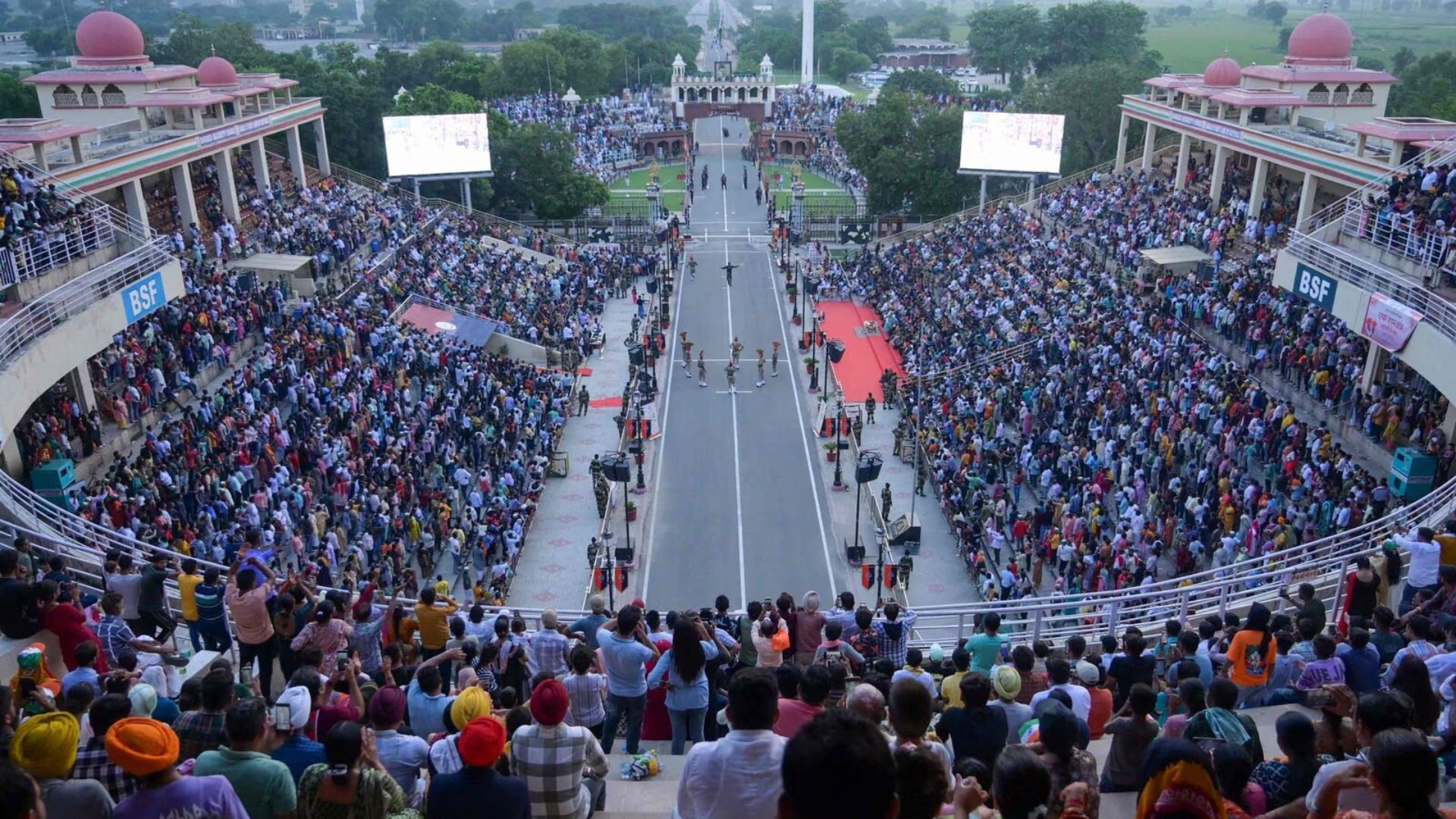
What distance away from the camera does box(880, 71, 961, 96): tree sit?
74.9m

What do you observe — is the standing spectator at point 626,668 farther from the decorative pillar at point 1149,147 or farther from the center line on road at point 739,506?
the decorative pillar at point 1149,147

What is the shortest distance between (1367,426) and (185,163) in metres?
30.9

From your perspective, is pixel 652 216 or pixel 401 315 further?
pixel 652 216

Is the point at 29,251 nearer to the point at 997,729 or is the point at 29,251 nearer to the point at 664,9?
the point at 997,729

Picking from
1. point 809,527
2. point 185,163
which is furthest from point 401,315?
point 809,527

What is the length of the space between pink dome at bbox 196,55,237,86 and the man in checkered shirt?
1504 inches

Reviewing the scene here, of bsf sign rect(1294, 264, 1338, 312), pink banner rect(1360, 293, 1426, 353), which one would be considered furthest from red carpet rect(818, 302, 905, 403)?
pink banner rect(1360, 293, 1426, 353)

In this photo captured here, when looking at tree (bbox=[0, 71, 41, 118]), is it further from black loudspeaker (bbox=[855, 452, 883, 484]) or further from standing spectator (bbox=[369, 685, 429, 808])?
standing spectator (bbox=[369, 685, 429, 808])

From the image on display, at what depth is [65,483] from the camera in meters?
16.5

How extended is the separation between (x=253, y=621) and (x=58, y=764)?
4.18 meters

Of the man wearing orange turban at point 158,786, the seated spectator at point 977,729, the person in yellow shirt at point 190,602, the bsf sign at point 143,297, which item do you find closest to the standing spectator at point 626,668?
the seated spectator at point 977,729

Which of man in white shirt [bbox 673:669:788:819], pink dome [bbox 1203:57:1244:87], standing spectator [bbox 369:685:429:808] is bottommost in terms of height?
standing spectator [bbox 369:685:429:808]

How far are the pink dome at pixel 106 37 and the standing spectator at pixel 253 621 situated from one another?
31.7 m

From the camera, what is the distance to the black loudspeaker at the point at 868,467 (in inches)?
811
